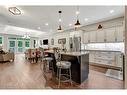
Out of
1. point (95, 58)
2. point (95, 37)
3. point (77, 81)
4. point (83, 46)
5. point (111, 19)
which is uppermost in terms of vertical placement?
point (111, 19)

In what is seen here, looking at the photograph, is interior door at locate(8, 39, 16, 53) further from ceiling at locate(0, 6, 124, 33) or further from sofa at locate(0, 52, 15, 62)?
ceiling at locate(0, 6, 124, 33)

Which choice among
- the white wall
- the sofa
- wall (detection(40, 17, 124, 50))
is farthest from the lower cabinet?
the sofa

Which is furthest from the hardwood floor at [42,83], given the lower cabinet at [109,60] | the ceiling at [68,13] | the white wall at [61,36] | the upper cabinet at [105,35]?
the white wall at [61,36]

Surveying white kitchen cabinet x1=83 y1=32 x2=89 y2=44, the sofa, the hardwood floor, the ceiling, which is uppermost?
the ceiling

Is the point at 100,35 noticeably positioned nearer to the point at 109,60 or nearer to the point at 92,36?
the point at 92,36

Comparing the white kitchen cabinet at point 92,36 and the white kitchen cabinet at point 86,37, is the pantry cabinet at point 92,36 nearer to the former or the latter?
the white kitchen cabinet at point 92,36

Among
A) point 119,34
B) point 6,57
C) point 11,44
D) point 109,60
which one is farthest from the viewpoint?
point 11,44

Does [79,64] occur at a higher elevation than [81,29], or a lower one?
lower

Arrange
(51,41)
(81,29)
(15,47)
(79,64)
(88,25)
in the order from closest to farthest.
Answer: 1. (79,64)
2. (88,25)
3. (81,29)
4. (51,41)
5. (15,47)

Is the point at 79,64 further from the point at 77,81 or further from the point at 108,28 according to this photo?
the point at 108,28

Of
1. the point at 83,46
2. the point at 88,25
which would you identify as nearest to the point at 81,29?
the point at 88,25

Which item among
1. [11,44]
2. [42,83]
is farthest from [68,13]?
[11,44]
